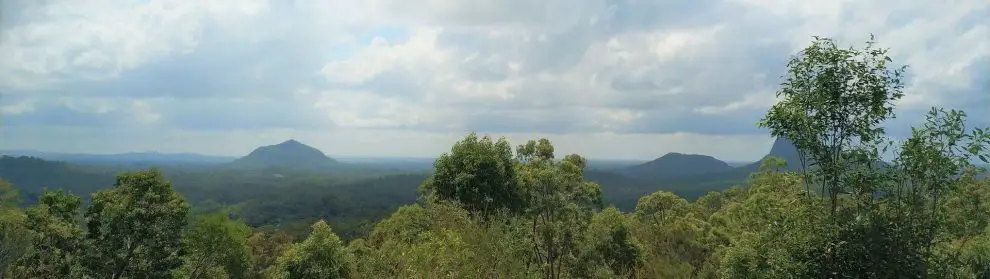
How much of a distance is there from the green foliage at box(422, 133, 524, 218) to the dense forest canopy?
6cm

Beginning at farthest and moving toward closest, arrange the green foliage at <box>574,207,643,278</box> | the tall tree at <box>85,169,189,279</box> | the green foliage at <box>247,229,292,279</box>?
the green foliage at <box>247,229,292,279</box> < the green foliage at <box>574,207,643,278</box> < the tall tree at <box>85,169,189,279</box>

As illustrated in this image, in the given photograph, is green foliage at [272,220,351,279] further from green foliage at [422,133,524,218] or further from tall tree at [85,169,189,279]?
green foliage at [422,133,524,218]

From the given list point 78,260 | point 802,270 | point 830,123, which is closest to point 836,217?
point 802,270

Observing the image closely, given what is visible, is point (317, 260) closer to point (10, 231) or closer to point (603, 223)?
point (10, 231)

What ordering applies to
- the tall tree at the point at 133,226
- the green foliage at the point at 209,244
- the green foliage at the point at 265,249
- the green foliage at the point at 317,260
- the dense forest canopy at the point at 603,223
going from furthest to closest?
the green foliage at the point at 265,249
the green foliage at the point at 317,260
the green foliage at the point at 209,244
the tall tree at the point at 133,226
the dense forest canopy at the point at 603,223

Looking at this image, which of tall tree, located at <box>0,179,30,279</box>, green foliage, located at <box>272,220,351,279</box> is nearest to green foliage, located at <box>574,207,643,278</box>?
green foliage, located at <box>272,220,351,279</box>

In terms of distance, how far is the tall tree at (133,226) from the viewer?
28.1 meters

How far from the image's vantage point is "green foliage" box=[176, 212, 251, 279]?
31.0 metres

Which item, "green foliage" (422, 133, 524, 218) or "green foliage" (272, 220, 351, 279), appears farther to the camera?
"green foliage" (272, 220, 351, 279)

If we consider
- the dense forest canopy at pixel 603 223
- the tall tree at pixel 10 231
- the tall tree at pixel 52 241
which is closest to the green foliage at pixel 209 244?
the dense forest canopy at pixel 603 223

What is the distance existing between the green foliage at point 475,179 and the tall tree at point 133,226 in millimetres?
15205

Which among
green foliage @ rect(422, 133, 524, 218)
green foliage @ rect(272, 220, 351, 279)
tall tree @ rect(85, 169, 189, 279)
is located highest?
green foliage @ rect(422, 133, 524, 218)

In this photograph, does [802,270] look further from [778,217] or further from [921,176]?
[921,176]

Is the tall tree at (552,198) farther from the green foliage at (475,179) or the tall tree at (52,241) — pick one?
the tall tree at (52,241)
